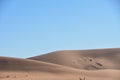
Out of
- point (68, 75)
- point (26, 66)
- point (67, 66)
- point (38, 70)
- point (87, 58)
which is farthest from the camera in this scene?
point (87, 58)

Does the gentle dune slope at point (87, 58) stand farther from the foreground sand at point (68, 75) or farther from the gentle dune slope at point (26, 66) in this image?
the foreground sand at point (68, 75)

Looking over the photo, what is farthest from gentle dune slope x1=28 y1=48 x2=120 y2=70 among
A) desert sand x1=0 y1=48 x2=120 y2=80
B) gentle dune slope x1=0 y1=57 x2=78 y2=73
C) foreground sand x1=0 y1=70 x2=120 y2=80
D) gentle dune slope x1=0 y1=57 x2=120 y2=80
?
foreground sand x1=0 y1=70 x2=120 y2=80

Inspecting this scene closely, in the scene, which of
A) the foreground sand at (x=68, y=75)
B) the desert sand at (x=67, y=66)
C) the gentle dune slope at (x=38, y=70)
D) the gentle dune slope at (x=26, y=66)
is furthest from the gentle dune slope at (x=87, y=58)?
the foreground sand at (x=68, y=75)

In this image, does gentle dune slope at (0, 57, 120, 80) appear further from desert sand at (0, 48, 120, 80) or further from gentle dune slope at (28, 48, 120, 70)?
gentle dune slope at (28, 48, 120, 70)

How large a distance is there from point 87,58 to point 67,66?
465cm

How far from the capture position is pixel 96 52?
42594mm

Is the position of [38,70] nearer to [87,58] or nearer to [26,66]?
[26,66]

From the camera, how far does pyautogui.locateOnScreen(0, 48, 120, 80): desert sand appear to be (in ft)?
81.6

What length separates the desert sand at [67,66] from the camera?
24875 millimetres

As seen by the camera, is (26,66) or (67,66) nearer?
(26,66)

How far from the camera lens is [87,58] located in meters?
40.1

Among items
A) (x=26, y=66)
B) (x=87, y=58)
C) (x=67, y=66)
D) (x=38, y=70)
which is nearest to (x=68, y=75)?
(x=38, y=70)

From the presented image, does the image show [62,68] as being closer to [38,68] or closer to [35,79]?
[38,68]

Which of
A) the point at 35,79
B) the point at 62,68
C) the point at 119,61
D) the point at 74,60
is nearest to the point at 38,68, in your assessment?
the point at 62,68
